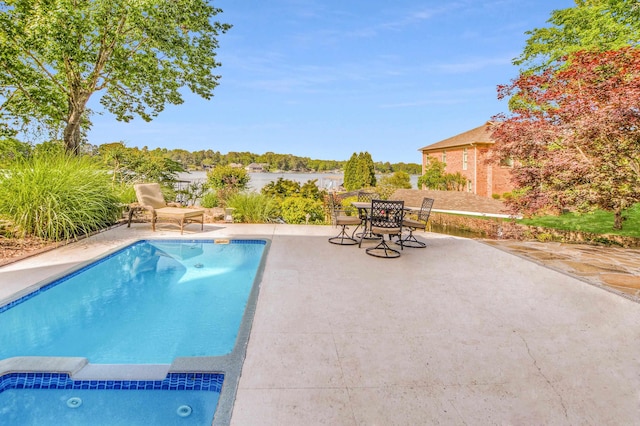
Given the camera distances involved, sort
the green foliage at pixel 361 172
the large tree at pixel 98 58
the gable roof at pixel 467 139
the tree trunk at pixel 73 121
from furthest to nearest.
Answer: the green foliage at pixel 361 172 < the gable roof at pixel 467 139 < the tree trunk at pixel 73 121 < the large tree at pixel 98 58

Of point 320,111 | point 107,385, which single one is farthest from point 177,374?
point 320,111

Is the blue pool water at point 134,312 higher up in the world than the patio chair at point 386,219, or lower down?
lower down

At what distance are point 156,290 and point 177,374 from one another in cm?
258

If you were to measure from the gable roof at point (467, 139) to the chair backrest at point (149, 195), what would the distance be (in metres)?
19.6

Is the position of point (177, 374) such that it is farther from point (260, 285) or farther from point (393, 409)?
point (260, 285)

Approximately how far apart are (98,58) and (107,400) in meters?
10.9

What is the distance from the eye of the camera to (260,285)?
4105mm

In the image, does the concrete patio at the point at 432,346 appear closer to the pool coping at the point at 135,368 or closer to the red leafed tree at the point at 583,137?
the pool coping at the point at 135,368

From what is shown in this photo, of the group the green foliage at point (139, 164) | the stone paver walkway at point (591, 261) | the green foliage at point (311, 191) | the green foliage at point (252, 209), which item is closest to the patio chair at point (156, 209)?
the green foliage at point (252, 209)

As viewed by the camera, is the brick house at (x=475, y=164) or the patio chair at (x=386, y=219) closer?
the patio chair at (x=386, y=219)

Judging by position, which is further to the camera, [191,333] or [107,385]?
[191,333]

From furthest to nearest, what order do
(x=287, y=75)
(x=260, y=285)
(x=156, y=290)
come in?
1. (x=287, y=75)
2. (x=156, y=290)
3. (x=260, y=285)

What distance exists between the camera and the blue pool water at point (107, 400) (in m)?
2.02

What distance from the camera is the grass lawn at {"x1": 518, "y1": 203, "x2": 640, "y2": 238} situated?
9.18m
